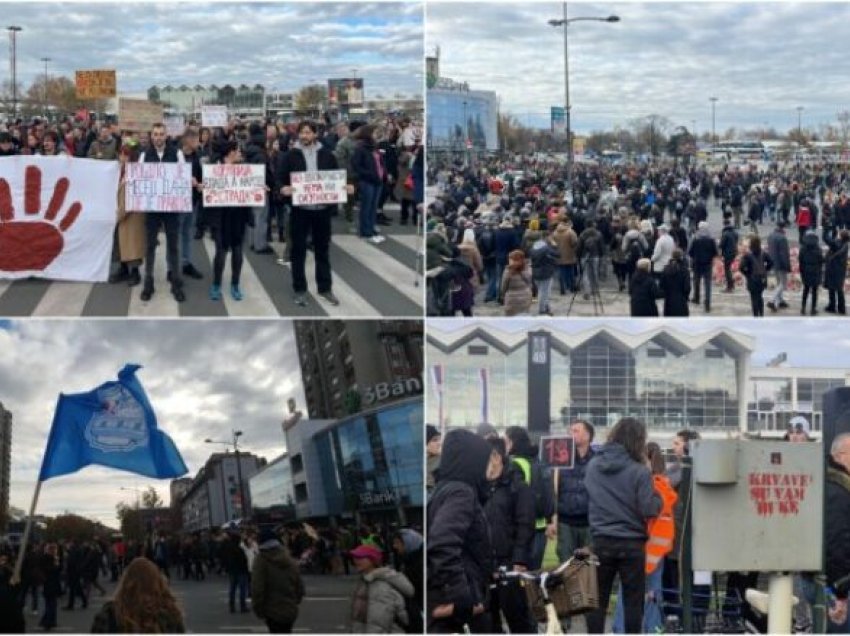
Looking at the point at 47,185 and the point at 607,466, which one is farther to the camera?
the point at 47,185

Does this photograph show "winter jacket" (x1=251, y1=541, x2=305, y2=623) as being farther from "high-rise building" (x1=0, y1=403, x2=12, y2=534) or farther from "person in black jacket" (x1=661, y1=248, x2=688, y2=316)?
"person in black jacket" (x1=661, y1=248, x2=688, y2=316)

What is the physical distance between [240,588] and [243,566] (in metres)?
0.15

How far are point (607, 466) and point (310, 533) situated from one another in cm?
224

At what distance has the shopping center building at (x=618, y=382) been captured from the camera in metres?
9.27

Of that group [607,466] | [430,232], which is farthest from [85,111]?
[607,466]

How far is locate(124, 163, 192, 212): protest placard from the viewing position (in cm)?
986

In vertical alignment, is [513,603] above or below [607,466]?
below

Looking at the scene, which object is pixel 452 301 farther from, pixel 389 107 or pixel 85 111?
pixel 85 111

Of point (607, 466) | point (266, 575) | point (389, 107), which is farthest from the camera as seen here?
point (389, 107)

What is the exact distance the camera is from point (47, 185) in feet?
32.4

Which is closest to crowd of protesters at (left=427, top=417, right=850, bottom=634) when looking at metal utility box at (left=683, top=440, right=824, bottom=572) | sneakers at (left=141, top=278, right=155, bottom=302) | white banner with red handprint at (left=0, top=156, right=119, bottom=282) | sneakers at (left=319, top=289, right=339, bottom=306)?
metal utility box at (left=683, top=440, right=824, bottom=572)

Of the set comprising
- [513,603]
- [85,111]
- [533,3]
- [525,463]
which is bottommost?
[513,603]

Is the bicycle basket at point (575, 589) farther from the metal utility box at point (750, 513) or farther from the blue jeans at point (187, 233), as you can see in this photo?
the blue jeans at point (187, 233)

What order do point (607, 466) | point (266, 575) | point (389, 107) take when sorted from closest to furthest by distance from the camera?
point (607, 466) → point (266, 575) → point (389, 107)
